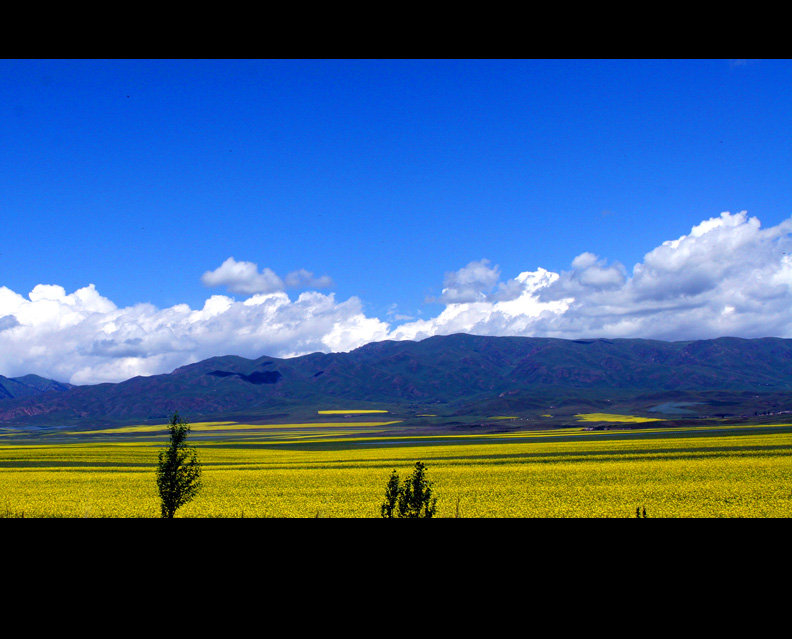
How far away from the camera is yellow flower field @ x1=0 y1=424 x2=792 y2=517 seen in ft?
89.1

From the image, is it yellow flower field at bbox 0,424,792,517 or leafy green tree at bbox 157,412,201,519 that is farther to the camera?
yellow flower field at bbox 0,424,792,517

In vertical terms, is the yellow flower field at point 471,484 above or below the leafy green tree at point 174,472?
below

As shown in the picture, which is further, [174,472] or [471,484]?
[471,484]

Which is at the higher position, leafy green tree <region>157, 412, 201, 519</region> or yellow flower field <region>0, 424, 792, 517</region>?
leafy green tree <region>157, 412, 201, 519</region>

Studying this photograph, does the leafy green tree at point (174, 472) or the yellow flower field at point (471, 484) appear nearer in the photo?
the leafy green tree at point (174, 472)

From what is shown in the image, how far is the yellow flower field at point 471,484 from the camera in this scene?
27156 millimetres

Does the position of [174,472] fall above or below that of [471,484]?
above

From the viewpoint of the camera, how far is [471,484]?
35.9 metres
